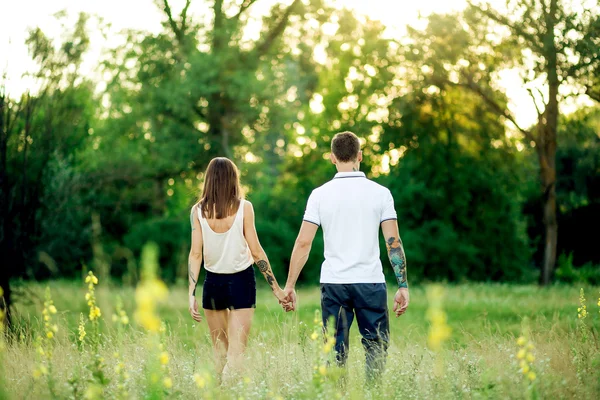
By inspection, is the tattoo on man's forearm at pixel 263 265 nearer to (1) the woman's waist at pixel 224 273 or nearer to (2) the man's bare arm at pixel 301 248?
(1) the woman's waist at pixel 224 273

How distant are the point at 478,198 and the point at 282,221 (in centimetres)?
719

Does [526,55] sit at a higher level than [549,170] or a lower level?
higher

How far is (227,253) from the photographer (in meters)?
6.02

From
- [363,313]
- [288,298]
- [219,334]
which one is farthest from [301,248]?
[219,334]

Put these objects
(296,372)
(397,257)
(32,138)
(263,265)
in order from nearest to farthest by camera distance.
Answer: (296,372), (397,257), (263,265), (32,138)

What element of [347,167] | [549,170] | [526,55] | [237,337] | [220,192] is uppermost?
[526,55]

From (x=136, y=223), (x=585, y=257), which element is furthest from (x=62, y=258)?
(x=585, y=257)

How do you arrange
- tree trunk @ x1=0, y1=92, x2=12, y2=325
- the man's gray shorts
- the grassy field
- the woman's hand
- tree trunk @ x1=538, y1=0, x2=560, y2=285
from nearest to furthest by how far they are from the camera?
the grassy field, the man's gray shorts, the woman's hand, tree trunk @ x1=0, y1=92, x2=12, y2=325, tree trunk @ x1=538, y1=0, x2=560, y2=285

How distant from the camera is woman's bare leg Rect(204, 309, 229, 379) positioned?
6109mm

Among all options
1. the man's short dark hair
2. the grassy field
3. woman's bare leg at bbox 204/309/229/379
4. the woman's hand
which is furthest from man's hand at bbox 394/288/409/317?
woman's bare leg at bbox 204/309/229/379

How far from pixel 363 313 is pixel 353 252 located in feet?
1.57

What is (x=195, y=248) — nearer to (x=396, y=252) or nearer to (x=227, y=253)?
(x=227, y=253)

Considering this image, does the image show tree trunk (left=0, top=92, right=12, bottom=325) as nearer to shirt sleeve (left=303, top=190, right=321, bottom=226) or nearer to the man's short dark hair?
shirt sleeve (left=303, top=190, right=321, bottom=226)

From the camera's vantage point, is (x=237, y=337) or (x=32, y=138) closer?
(x=237, y=337)
